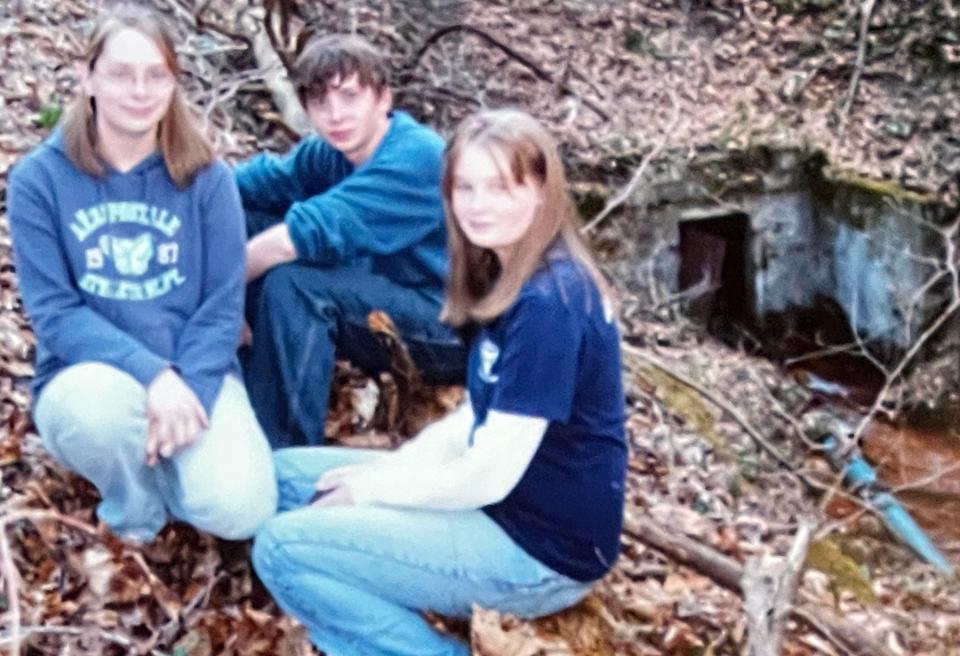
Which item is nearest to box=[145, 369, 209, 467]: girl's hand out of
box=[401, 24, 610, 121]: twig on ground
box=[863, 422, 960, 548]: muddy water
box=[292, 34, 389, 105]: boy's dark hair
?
box=[292, 34, 389, 105]: boy's dark hair

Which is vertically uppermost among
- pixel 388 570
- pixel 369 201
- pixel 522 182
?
pixel 522 182

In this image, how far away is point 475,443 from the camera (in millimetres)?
2289

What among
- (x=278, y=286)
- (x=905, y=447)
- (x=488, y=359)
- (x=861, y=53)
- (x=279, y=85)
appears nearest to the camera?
(x=488, y=359)

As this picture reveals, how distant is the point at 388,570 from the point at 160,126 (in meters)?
1.26

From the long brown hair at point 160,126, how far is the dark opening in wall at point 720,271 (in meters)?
5.77

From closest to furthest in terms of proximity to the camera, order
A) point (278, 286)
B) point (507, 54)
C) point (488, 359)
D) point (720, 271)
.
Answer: point (488, 359), point (278, 286), point (507, 54), point (720, 271)

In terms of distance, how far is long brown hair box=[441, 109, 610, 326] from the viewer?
2.28 meters

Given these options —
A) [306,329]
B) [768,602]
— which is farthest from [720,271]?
[768,602]

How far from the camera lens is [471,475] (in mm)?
2277

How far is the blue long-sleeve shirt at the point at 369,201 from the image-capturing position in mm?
Answer: 3072

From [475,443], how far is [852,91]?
7.50 meters

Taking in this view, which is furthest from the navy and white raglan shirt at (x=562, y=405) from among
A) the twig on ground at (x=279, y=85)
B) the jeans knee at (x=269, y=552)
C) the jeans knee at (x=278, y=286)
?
the twig on ground at (x=279, y=85)

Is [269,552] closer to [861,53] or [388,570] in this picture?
[388,570]

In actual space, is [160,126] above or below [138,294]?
above
